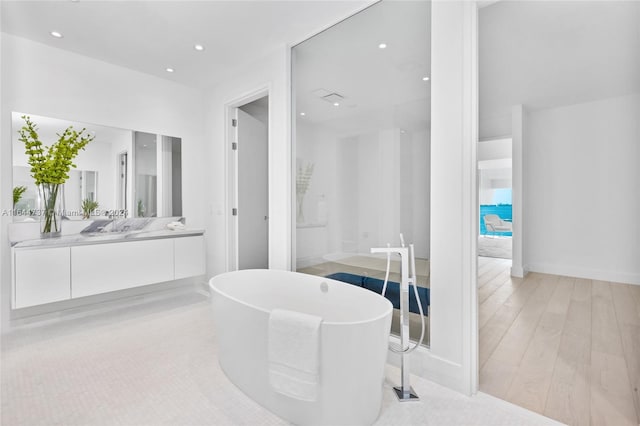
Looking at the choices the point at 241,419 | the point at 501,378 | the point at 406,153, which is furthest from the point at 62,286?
the point at 501,378

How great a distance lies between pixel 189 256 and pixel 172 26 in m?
2.28

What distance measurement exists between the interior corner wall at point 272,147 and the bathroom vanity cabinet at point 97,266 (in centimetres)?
50

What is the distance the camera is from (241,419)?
5.08ft

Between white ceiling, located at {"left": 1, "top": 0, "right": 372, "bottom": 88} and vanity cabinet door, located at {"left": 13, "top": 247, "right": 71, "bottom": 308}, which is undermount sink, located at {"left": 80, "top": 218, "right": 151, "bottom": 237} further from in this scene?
white ceiling, located at {"left": 1, "top": 0, "right": 372, "bottom": 88}

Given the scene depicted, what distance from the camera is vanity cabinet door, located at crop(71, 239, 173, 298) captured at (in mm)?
2734

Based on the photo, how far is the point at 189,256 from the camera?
3.52m

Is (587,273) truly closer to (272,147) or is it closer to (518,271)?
(518,271)

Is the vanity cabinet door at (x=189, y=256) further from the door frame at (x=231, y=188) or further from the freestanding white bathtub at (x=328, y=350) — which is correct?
the freestanding white bathtub at (x=328, y=350)

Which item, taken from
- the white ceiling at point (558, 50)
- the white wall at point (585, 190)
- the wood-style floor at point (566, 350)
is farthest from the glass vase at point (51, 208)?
the white wall at point (585, 190)

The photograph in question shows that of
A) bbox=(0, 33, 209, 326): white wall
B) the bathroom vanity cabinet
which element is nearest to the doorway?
the bathroom vanity cabinet

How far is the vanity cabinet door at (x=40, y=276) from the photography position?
2.43 m

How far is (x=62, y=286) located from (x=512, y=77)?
4897mm

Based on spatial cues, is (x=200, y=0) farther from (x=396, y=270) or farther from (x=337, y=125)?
(x=396, y=270)

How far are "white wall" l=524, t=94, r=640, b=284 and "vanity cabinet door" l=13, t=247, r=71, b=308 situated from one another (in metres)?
5.68
